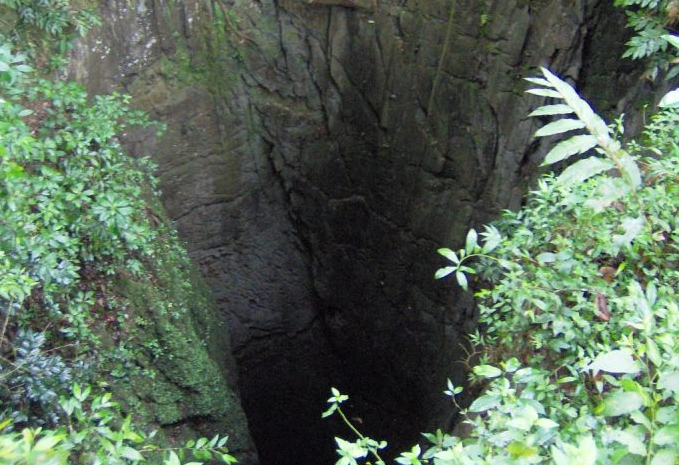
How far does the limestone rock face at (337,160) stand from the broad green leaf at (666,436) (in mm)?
3069

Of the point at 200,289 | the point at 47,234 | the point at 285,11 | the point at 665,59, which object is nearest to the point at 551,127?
the point at 47,234

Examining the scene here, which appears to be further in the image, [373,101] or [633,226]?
[373,101]

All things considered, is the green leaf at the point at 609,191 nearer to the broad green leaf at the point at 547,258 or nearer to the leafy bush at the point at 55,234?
the broad green leaf at the point at 547,258

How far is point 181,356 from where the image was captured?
3.57m

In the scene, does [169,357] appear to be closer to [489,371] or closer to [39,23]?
[39,23]

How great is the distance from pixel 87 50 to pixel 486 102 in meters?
3.06

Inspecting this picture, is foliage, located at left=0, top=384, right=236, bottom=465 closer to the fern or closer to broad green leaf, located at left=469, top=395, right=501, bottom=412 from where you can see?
broad green leaf, located at left=469, top=395, right=501, bottom=412

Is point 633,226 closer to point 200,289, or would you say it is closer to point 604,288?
point 604,288

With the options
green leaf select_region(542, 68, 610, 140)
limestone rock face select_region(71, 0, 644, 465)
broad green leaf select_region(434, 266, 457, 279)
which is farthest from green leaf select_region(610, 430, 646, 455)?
limestone rock face select_region(71, 0, 644, 465)

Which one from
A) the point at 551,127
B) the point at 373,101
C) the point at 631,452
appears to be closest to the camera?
A: the point at 631,452

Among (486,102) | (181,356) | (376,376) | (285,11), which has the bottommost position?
(376,376)

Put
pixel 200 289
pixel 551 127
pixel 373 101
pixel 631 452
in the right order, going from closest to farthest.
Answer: pixel 631 452 < pixel 551 127 < pixel 200 289 < pixel 373 101

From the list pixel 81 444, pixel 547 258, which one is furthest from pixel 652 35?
pixel 81 444

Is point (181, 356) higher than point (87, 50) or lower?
lower
